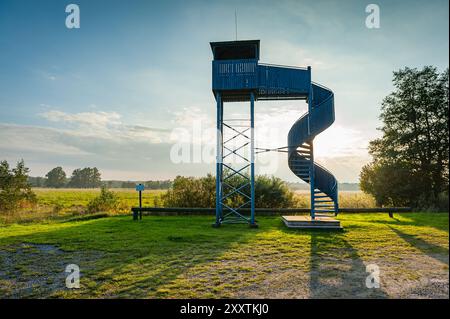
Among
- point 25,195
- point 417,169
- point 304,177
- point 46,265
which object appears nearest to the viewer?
point 46,265

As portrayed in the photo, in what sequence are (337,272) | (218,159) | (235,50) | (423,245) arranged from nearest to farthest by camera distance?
(337,272) → (423,245) → (218,159) → (235,50)

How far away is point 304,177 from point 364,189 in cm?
1445

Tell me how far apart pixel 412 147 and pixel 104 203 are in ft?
89.9

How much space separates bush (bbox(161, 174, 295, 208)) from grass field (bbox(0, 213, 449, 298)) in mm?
8405

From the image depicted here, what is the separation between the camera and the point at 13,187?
2348 centimetres

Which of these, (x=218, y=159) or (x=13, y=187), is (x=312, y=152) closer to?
(x=218, y=159)

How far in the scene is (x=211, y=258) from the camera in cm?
730

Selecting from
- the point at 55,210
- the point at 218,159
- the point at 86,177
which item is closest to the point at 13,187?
the point at 55,210

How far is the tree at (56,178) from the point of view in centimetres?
10831

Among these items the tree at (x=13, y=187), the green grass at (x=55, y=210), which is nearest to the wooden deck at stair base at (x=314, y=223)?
the green grass at (x=55, y=210)

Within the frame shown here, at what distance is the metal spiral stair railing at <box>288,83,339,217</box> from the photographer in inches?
479

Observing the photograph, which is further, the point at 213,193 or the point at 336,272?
the point at 213,193
